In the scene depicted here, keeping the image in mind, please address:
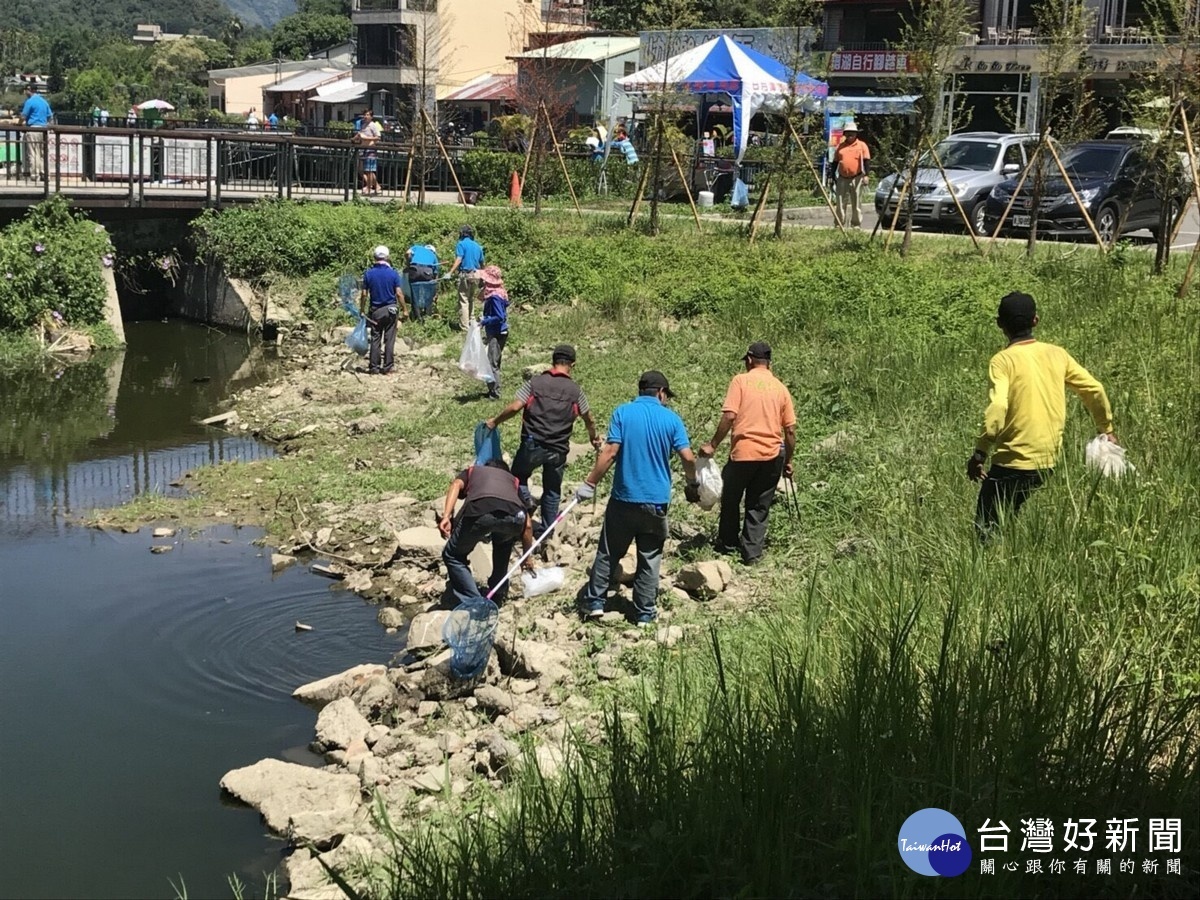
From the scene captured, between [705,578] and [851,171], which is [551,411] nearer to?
[705,578]

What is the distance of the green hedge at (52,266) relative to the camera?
70.8 ft

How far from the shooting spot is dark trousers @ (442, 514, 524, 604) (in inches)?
363

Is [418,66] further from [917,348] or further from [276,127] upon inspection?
[917,348]

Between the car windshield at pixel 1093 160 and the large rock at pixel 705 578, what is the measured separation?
614 inches

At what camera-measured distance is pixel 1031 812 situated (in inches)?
198

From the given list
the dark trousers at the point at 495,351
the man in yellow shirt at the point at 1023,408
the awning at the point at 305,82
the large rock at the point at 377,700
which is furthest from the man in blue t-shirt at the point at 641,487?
the awning at the point at 305,82

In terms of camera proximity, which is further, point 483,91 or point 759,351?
point 483,91

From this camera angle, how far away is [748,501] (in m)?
10.4

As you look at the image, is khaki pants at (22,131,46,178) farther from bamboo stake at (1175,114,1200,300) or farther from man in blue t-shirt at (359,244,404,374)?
bamboo stake at (1175,114,1200,300)

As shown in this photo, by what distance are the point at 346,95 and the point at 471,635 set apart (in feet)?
209

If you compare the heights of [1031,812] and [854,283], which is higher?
[854,283]

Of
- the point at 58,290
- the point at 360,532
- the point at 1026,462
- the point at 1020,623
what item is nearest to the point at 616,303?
the point at 360,532

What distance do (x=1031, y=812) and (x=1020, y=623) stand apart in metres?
1.21

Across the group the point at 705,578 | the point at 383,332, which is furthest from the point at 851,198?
the point at 705,578
